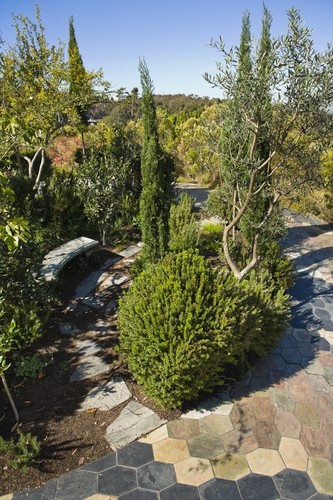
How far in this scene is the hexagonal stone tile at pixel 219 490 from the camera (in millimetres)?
3363

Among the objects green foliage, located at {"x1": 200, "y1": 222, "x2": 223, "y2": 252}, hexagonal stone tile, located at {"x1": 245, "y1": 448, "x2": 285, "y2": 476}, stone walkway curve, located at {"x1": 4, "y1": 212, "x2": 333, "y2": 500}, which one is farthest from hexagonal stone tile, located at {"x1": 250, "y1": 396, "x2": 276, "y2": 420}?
green foliage, located at {"x1": 200, "y1": 222, "x2": 223, "y2": 252}

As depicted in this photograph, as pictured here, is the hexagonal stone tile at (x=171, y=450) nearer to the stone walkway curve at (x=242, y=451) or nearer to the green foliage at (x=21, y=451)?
the stone walkway curve at (x=242, y=451)

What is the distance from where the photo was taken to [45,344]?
18.0 ft

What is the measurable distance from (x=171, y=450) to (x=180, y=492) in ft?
1.61

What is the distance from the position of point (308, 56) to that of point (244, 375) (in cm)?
451

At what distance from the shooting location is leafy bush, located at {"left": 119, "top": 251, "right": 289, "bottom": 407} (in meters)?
3.91

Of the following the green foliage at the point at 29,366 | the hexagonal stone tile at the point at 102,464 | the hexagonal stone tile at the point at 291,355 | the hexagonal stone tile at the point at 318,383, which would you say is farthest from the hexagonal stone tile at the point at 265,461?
the green foliage at the point at 29,366

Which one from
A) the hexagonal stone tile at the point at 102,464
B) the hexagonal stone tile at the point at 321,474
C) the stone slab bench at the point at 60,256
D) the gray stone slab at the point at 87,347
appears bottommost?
the hexagonal stone tile at the point at 321,474

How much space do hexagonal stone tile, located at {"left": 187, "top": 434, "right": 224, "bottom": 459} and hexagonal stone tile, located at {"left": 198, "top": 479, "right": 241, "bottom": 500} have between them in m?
0.31

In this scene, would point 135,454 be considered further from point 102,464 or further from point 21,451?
point 21,451

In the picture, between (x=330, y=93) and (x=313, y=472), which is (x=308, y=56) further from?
(x=313, y=472)

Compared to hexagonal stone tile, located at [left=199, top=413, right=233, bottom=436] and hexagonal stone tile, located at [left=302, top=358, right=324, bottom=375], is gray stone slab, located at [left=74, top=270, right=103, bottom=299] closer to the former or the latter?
hexagonal stone tile, located at [left=199, top=413, right=233, bottom=436]

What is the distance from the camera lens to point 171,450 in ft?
12.7

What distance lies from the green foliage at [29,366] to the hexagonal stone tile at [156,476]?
2.15m
